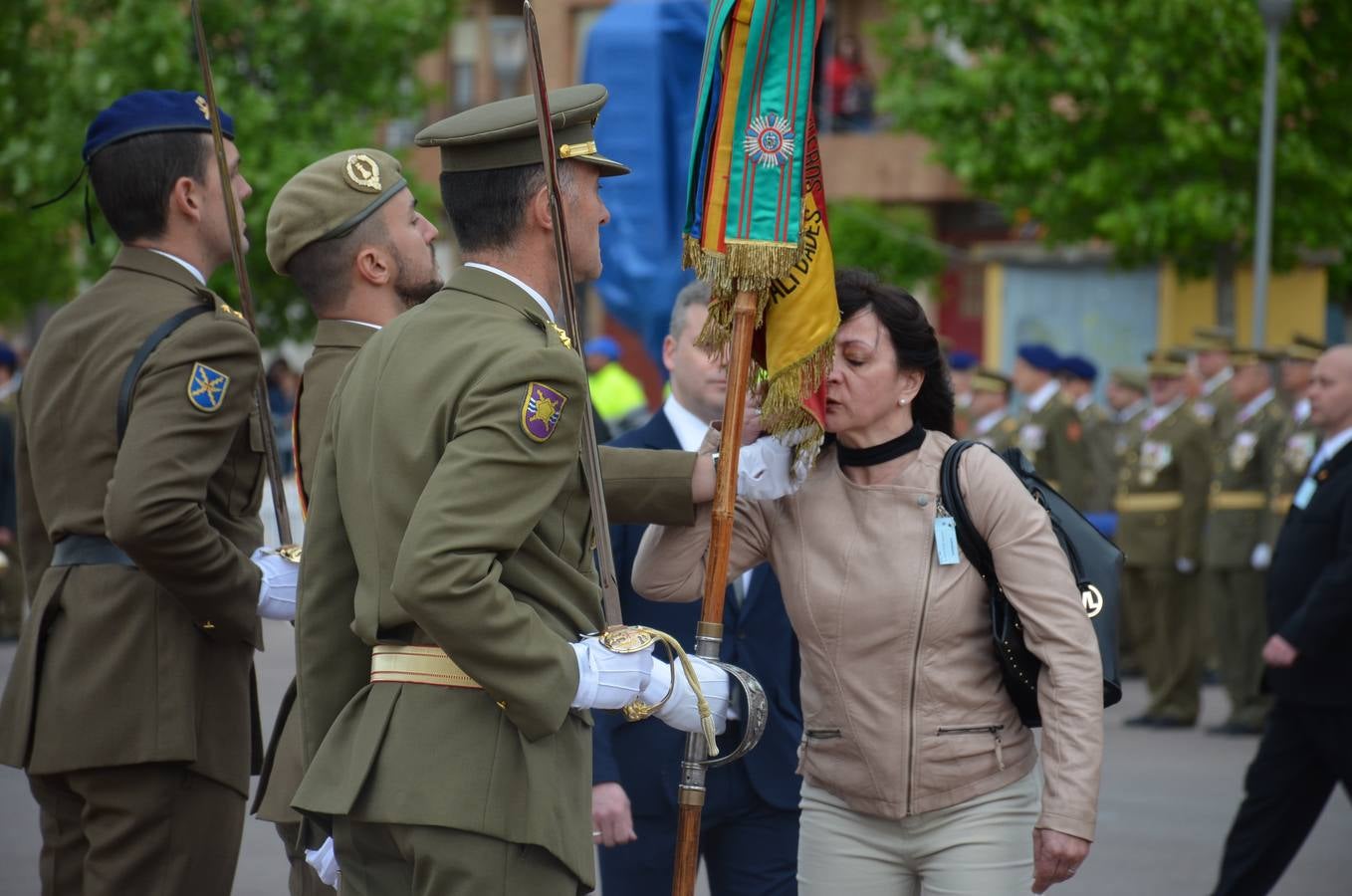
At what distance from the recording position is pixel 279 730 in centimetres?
408

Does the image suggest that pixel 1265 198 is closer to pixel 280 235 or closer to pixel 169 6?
pixel 169 6

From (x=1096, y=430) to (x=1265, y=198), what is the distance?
2635mm

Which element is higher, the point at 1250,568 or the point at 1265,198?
the point at 1265,198

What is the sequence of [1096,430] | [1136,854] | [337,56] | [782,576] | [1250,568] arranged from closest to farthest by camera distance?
[782,576], [1136,854], [1250,568], [1096,430], [337,56]

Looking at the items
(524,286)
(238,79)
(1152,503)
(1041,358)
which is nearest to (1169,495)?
(1152,503)

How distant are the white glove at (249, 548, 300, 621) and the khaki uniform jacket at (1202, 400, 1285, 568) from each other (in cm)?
908

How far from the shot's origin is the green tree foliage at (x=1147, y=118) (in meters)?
19.3

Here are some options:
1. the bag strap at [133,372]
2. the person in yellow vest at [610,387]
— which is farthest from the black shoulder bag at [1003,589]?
the person in yellow vest at [610,387]

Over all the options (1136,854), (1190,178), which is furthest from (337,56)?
(1136,854)

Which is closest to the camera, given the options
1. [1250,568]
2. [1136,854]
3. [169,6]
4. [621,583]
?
[621,583]

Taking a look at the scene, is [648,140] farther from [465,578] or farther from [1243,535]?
[465,578]

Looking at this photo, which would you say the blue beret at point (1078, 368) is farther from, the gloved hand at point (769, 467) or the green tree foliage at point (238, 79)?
the gloved hand at point (769, 467)

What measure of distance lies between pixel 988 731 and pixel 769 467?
72cm

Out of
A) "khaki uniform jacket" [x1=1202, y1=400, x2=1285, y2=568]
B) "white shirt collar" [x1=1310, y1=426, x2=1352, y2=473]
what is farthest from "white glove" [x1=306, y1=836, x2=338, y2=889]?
"khaki uniform jacket" [x1=1202, y1=400, x2=1285, y2=568]
